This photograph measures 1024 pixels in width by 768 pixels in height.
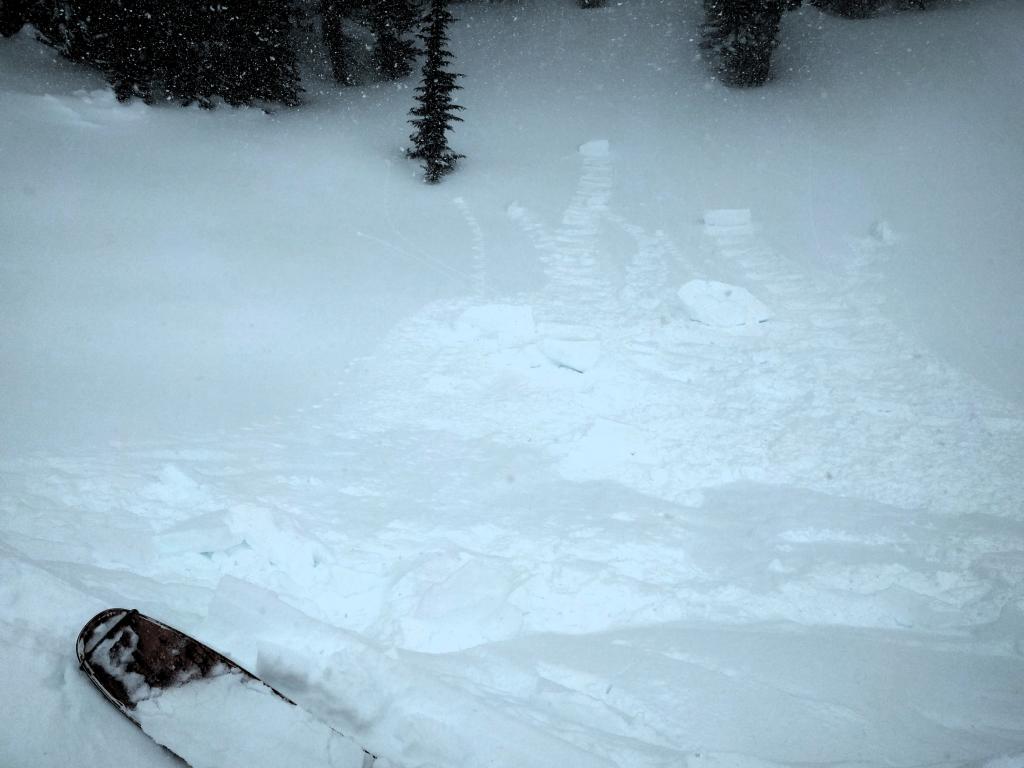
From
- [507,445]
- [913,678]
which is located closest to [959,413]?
[913,678]

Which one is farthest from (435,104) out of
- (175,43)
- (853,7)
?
(853,7)

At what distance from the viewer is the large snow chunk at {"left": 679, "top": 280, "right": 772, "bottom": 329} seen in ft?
33.0

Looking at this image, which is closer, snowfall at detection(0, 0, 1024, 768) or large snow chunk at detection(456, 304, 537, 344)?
snowfall at detection(0, 0, 1024, 768)

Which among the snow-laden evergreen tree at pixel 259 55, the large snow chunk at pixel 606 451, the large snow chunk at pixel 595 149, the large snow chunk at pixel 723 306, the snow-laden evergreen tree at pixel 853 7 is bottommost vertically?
the large snow chunk at pixel 606 451

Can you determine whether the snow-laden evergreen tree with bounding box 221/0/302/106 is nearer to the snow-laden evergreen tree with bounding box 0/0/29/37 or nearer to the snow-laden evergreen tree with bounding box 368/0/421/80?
the snow-laden evergreen tree with bounding box 368/0/421/80

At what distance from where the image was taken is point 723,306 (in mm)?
10203

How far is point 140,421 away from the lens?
7.14 metres

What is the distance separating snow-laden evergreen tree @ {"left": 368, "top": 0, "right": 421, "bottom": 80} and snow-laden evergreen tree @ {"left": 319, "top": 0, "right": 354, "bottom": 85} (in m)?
1.03

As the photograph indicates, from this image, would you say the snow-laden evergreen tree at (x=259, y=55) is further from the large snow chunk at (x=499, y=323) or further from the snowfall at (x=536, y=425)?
the large snow chunk at (x=499, y=323)

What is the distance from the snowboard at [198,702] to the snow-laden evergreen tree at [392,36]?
1975 centimetres

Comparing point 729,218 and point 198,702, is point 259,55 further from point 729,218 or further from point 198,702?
point 198,702

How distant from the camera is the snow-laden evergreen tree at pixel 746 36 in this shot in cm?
1795

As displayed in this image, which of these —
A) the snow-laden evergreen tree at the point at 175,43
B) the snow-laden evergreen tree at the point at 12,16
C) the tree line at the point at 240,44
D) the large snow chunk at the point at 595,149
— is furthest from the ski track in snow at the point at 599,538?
the snow-laden evergreen tree at the point at 12,16

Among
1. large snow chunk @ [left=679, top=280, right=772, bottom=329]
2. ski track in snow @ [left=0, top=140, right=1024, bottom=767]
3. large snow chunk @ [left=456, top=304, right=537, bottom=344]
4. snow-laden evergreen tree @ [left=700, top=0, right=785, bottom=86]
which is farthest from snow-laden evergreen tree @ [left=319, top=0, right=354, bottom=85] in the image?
large snow chunk @ [left=679, top=280, right=772, bottom=329]
